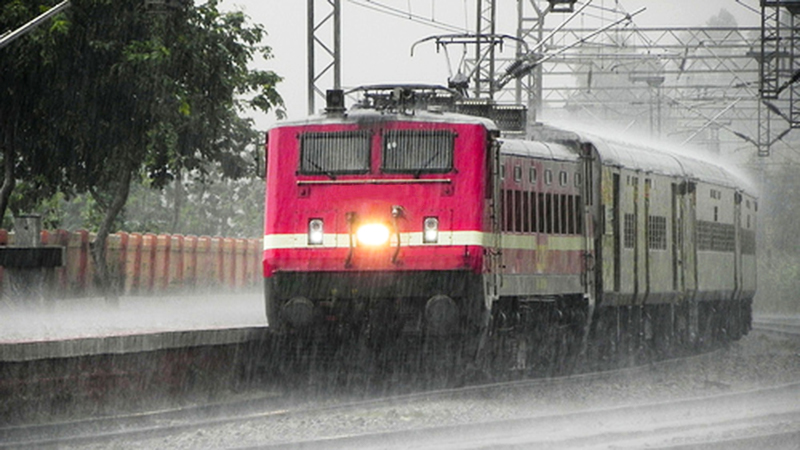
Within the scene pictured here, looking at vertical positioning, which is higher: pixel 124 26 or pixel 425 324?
pixel 124 26

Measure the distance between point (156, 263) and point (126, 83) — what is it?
17631 millimetres

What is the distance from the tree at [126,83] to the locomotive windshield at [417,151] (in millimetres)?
6074

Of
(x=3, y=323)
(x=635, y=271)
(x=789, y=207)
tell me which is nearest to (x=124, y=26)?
(x=3, y=323)

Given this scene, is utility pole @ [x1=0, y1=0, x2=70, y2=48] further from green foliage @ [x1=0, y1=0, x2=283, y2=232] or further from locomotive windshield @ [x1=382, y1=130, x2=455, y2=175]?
locomotive windshield @ [x1=382, y1=130, x2=455, y2=175]

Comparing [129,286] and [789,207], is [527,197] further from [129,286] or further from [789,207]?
[789,207]

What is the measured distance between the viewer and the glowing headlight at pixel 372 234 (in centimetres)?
1723

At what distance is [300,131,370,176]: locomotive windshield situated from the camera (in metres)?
17.6

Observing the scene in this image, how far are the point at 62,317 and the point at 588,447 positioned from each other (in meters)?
14.8

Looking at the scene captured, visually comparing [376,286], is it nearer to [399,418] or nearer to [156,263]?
[399,418]

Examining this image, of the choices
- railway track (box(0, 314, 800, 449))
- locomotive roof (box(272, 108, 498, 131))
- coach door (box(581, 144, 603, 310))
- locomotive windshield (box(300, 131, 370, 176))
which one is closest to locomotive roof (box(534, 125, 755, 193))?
coach door (box(581, 144, 603, 310))

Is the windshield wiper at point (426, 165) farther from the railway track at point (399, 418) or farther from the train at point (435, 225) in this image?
the railway track at point (399, 418)

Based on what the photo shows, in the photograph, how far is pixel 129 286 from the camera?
1610 inches

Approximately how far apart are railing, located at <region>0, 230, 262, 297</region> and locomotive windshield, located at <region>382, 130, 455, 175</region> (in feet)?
54.6

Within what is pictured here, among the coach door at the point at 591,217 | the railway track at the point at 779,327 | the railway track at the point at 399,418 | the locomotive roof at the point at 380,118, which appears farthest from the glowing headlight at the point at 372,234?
the railway track at the point at 779,327
